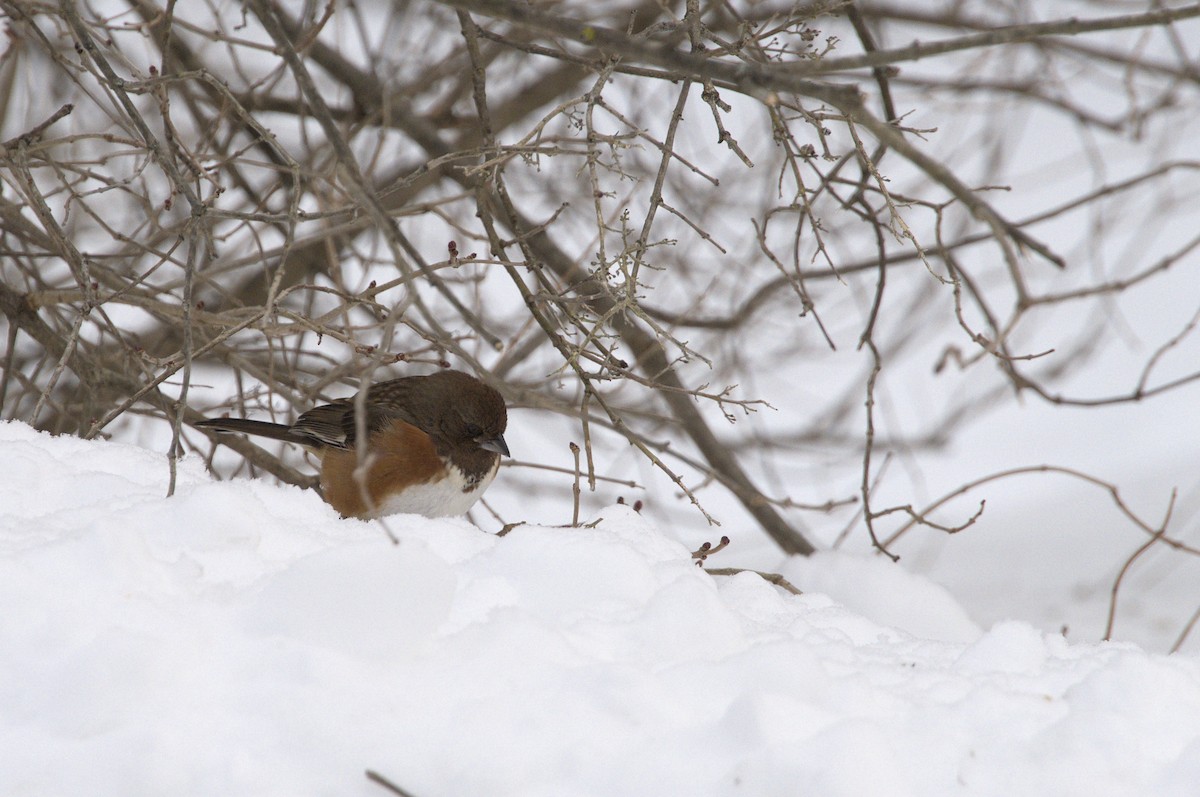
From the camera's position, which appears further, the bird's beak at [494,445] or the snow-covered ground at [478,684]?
the bird's beak at [494,445]

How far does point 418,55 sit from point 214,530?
422 centimetres

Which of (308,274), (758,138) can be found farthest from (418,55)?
(758,138)

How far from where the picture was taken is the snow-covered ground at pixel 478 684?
1.77 m

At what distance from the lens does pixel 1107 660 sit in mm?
2340

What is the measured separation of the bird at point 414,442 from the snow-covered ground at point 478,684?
54.6 inches

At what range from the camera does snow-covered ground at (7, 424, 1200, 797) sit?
1767 millimetres

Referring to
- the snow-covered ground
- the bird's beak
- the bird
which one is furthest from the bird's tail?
the snow-covered ground

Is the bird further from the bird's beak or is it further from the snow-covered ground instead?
the snow-covered ground

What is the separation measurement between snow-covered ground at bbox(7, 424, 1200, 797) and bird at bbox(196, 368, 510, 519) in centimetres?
139

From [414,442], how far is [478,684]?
2016mm

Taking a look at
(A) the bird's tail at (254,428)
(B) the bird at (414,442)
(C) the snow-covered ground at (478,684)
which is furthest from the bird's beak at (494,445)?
(C) the snow-covered ground at (478,684)

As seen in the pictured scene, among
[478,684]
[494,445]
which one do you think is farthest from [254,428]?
[478,684]

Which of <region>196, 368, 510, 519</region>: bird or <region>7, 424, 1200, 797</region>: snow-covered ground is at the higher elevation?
<region>196, 368, 510, 519</region>: bird

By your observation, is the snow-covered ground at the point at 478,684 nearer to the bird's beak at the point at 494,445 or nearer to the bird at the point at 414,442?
the bird at the point at 414,442
